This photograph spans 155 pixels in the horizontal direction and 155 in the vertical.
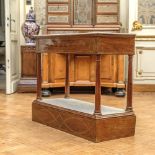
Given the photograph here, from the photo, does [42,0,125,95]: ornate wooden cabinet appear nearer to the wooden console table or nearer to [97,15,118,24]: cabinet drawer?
[97,15,118,24]: cabinet drawer

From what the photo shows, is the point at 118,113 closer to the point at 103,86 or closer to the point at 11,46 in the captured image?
the point at 103,86

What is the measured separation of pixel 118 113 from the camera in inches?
122

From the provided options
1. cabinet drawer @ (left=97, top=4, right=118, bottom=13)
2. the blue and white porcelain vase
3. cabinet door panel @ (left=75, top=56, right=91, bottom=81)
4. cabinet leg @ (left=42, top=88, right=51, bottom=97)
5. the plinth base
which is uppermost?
cabinet drawer @ (left=97, top=4, right=118, bottom=13)

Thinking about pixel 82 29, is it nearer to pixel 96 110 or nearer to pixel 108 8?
pixel 108 8

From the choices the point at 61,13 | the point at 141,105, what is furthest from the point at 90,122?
the point at 61,13

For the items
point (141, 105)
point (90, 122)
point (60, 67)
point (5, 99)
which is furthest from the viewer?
point (60, 67)

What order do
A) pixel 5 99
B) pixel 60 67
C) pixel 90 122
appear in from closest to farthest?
pixel 90 122 < pixel 5 99 < pixel 60 67

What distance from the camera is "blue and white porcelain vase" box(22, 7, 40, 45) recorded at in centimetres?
579

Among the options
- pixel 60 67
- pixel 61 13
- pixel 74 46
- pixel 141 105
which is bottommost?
pixel 141 105

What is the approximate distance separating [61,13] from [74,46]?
9.00ft

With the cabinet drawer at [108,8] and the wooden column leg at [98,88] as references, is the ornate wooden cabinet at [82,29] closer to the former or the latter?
the cabinet drawer at [108,8]

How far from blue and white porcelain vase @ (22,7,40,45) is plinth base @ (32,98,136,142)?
2454 millimetres

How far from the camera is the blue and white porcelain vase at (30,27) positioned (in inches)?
228

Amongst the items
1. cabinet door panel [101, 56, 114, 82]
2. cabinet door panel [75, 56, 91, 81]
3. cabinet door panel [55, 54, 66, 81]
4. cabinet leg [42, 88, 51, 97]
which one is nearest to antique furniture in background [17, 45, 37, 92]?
cabinet leg [42, 88, 51, 97]
